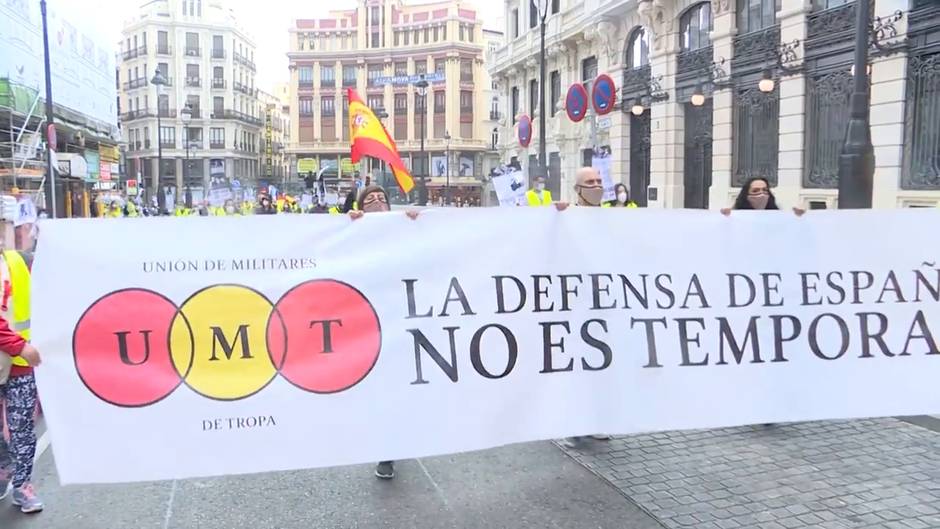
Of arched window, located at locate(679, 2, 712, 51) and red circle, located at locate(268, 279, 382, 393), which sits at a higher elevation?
arched window, located at locate(679, 2, 712, 51)

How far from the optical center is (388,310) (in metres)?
3.82

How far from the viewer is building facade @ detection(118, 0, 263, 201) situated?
9969 cm

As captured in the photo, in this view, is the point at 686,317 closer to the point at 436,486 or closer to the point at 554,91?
the point at 436,486

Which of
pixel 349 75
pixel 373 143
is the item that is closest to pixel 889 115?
pixel 373 143

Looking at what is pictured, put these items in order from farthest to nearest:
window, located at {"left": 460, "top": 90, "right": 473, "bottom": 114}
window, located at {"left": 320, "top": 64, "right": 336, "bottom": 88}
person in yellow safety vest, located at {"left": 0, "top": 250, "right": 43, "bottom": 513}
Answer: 1. window, located at {"left": 320, "top": 64, "right": 336, "bottom": 88}
2. window, located at {"left": 460, "top": 90, "right": 473, "bottom": 114}
3. person in yellow safety vest, located at {"left": 0, "top": 250, "right": 43, "bottom": 513}

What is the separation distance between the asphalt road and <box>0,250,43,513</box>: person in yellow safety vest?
0.49 ft

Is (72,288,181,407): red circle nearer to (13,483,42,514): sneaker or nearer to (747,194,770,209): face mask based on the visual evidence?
(13,483,42,514): sneaker

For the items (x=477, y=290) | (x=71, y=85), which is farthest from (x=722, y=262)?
(x=71, y=85)

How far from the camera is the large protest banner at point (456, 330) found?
3537mm

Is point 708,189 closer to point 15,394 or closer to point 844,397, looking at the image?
point 844,397

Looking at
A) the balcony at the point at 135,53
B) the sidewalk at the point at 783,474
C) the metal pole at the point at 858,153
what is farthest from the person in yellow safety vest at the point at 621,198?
the balcony at the point at 135,53

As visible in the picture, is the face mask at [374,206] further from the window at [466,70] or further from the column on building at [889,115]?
the window at [466,70]

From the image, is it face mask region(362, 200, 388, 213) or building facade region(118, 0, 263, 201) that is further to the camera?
building facade region(118, 0, 263, 201)

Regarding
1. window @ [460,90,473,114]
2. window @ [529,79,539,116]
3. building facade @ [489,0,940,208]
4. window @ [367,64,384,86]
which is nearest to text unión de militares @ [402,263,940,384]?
building facade @ [489,0,940,208]
